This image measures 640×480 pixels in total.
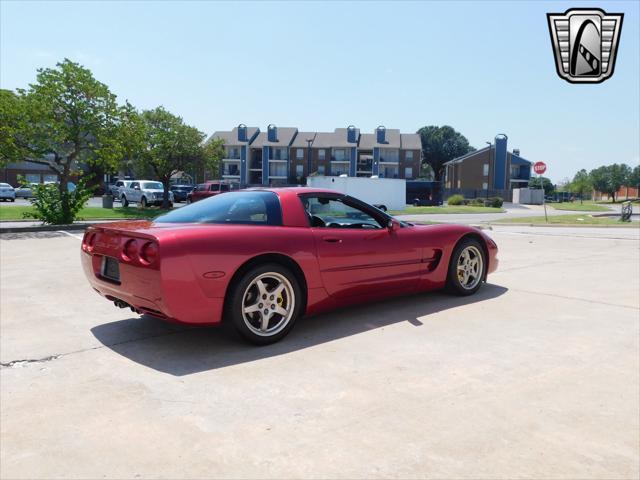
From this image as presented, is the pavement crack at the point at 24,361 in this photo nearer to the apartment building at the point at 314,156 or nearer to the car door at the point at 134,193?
the car door at the point at 134,193

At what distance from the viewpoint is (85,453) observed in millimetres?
2527

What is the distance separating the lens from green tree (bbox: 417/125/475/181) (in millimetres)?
106688

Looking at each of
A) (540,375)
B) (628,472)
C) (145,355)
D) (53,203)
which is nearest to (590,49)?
(540,375)

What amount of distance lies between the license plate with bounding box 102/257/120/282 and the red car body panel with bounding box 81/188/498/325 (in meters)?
0.06

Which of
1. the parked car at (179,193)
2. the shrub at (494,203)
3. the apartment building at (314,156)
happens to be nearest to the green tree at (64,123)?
the parked car at (179,193)

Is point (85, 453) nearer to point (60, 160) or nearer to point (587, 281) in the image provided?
point (587, 281)

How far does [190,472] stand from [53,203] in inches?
632

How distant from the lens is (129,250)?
398 centimetres

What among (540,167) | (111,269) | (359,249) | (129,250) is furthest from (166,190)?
(129,250)

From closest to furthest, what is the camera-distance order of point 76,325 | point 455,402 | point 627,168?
point 455,402
point 76,325
point 627,168

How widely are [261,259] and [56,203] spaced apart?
47.6 feet

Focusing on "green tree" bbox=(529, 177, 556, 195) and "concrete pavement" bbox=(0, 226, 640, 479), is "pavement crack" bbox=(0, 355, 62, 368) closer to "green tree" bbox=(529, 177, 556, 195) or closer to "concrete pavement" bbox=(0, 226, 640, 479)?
"concrete pavement" bbox=(0, 226, 640, 479)

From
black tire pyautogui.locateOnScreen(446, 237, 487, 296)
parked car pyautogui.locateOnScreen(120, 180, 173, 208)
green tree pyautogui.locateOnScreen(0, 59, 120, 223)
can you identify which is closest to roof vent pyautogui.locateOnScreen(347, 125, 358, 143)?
parked car pyautogui.locateOnScreen(120, 180, 173, 208)

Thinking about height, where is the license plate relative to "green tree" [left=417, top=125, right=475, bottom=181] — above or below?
below
